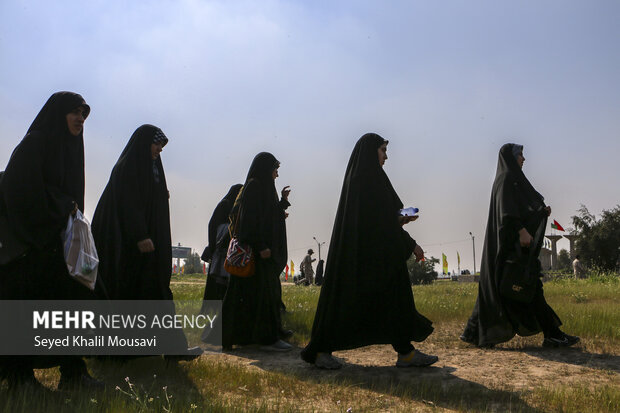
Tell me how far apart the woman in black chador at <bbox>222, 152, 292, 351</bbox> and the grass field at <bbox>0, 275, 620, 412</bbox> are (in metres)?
0.27

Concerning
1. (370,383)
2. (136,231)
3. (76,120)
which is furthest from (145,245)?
(370,383)

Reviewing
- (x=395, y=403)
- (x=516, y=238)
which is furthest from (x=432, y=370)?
(x=516, y=238)

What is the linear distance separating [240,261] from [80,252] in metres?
2.62

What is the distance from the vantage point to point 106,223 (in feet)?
17.1

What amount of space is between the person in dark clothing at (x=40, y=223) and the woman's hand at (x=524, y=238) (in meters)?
4.79

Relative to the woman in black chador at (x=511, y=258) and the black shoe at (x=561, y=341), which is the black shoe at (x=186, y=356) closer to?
the woman in black chador at (x=511, y=258)

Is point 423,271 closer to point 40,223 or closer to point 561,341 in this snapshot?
point 561,341

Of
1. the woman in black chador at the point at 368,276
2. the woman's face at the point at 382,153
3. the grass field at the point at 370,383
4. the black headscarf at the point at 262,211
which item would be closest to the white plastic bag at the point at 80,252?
the grass field at the point at 370,383

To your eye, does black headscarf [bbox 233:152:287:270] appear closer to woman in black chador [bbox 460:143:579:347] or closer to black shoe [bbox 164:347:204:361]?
black shoe [bbox 164:347:204:361]

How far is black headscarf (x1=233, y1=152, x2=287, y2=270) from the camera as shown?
6.58 metres

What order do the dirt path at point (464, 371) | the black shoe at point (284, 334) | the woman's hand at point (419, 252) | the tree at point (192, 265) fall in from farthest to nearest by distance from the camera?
1. the tree at point (192, 265)
2. the black shoe at point (284, 334)
3. the woman's hand at point (419, 252)
4. the dirt path at point (464, 371)

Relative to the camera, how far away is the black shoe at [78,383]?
3.98 m

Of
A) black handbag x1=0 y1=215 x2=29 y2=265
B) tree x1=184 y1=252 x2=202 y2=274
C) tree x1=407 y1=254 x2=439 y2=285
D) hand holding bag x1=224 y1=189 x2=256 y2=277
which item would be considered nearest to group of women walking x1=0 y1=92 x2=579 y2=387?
black handbag x1=0 y1=215 x2=29 y2=265

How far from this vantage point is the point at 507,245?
21.0ft
